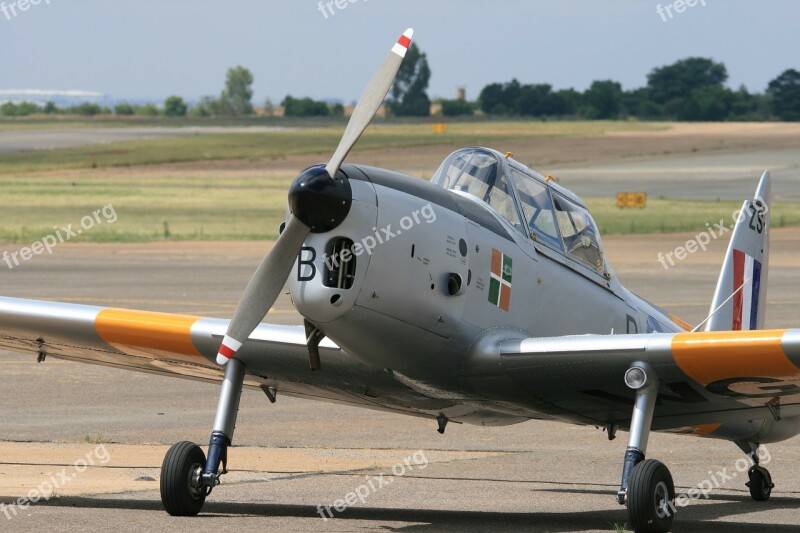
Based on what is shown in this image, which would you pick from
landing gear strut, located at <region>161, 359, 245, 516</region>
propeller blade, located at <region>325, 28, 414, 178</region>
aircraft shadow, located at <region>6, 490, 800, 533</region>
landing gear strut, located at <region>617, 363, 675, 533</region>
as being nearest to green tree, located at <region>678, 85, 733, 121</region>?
aircraft shadow, located at <region>6, 490, 800, 533</region>

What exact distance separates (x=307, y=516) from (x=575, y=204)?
3369 millimetres

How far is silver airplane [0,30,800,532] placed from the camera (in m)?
9.18

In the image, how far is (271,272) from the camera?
947cm

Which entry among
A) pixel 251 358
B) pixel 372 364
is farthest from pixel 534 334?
pixel 251 358

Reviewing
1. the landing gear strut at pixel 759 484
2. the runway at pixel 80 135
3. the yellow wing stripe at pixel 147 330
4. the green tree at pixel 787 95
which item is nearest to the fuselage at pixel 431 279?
the landing gear strut at pixel 759 484

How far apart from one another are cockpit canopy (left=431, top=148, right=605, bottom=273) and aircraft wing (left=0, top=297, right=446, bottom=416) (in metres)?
1.56

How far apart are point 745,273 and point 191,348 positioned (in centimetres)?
539

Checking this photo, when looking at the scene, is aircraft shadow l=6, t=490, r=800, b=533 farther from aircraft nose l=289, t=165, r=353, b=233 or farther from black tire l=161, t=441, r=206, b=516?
aircraft nose l=289, t=165, r=353, b=233

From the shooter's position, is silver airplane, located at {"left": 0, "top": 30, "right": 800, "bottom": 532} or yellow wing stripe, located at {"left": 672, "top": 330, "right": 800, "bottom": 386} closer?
silver airplane, located at {"left": 0, "top": 30, "right": 800, "bottom": 532}

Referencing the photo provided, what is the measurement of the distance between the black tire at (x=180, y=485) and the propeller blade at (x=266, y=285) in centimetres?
90

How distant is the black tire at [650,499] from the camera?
9453mm

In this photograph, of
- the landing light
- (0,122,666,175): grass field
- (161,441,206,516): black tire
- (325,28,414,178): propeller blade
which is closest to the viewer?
(325,28,414,178): propeller blade

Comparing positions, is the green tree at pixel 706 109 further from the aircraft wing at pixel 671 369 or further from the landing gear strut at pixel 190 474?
the landing gear strut at pixel 190 474

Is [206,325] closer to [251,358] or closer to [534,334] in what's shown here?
[251,358]
